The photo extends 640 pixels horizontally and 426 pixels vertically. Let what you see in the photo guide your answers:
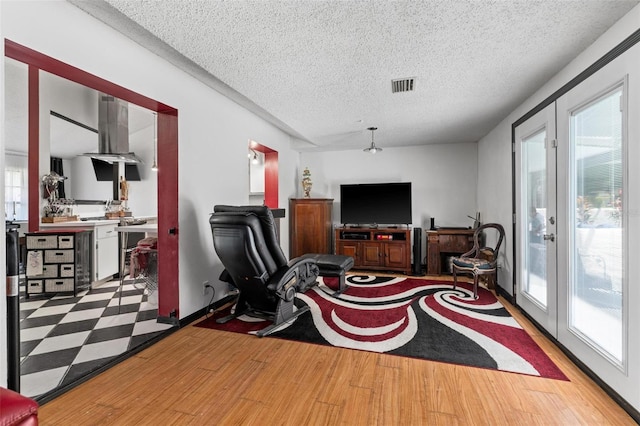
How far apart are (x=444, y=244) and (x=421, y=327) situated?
7.50 feet

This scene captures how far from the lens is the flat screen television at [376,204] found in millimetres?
4965

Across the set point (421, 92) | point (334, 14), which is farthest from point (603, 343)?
point (334, 14)

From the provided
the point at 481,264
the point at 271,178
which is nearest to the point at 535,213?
the point at 481,264

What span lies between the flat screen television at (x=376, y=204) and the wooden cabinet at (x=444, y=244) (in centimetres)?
53

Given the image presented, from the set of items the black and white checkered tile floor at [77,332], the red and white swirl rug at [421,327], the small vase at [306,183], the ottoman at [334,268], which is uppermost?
the small vase at [306,183]

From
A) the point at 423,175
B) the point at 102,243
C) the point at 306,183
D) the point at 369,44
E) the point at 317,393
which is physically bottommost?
the point at 317,393

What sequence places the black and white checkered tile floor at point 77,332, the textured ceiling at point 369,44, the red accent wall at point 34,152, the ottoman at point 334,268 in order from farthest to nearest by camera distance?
1. the ottoman at point 334,268
2. the red accent wall at point 34,152
3. the black and white checkered tile floor at point 77,332
4. the textured ceiling at point 369,44

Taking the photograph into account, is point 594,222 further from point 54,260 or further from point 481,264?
point 54,260

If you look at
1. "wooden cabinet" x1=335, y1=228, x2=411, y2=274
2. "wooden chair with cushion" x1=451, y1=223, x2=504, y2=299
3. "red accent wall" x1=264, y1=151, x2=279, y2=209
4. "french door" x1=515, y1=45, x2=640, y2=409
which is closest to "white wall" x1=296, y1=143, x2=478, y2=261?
"wooden cabinet" x1=335, y1=228, x2=411, y2=274

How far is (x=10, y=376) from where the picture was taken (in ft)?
4.68

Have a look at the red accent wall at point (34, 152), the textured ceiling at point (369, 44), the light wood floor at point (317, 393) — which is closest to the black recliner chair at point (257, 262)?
the light wood floor at point (317, 393)

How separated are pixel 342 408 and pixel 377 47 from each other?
2407mm

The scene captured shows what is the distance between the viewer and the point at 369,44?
1.98 metres

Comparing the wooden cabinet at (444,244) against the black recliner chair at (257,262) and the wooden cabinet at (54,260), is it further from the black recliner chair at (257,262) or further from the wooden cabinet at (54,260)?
the wooden cabinet at (54,260)
